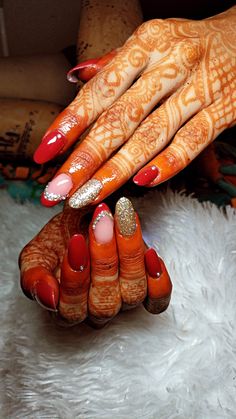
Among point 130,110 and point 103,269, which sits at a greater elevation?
point 130,110

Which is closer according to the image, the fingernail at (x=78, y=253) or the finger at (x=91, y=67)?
the fingernail at (x=78, y=253)

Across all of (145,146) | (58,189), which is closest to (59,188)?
(58,189)

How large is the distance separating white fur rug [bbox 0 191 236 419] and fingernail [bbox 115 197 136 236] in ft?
0.43

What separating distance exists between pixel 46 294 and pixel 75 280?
0.04 m

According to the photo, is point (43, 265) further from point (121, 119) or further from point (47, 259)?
point (121, 119)

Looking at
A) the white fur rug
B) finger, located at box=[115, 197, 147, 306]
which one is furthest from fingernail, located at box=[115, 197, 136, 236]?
the white fur rug

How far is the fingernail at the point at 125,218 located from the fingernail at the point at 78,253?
0.04 m

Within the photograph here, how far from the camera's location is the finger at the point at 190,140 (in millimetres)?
531

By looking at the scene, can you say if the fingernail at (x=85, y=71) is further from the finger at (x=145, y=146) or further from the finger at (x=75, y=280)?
the finger at (x=75, y=280)

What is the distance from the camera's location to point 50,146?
51 centimetres

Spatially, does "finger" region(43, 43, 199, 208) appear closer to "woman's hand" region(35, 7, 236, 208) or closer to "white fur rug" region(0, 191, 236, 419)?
"woman's hand" region(35, 7, 236, 208)

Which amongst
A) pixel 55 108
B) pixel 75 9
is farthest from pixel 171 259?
pixel 75 9

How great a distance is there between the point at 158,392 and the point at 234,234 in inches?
8.5

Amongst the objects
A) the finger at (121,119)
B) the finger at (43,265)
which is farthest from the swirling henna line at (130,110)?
the finger at (43,265)
